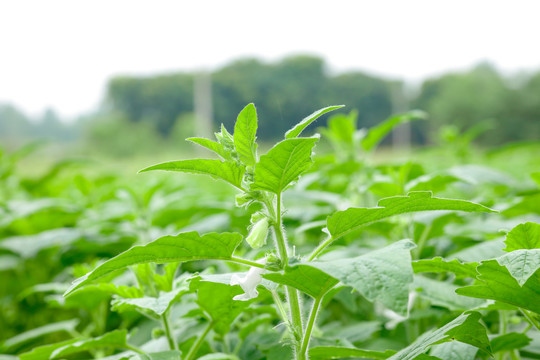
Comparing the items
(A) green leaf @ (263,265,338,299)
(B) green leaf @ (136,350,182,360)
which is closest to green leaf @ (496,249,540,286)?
(A) green leaf @ (263,265,338,299)

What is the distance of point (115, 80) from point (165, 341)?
82.7 ft

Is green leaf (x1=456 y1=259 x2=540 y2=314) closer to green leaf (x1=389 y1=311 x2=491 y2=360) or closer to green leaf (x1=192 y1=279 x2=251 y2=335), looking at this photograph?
green leaf (x1=389 y1=311 x2=491 y2=360)

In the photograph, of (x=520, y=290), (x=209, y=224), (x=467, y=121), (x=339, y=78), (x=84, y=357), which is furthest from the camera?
(x=467, y=121)

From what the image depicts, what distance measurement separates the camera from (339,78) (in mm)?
6289

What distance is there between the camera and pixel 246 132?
2.78ft

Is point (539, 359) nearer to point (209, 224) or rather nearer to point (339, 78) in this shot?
point (209, 224)

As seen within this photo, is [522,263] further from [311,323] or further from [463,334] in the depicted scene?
[311,323]

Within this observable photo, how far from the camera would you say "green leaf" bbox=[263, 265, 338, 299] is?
73cm

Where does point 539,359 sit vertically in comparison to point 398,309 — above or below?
below

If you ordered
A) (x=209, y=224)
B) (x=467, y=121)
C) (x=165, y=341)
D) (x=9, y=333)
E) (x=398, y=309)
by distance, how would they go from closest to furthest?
(x=398, y=309)
(x=165, y=341)
(x=209, y=224)
(x=9, y=333)
(x=467, y=121)

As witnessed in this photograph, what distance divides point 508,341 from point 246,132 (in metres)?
0.66

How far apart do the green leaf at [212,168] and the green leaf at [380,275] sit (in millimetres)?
243

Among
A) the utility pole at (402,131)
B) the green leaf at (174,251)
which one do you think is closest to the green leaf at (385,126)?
the green leaf at (174,251)

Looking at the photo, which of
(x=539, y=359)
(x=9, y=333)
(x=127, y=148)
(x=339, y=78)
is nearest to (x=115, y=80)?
(x=127, y=148)
